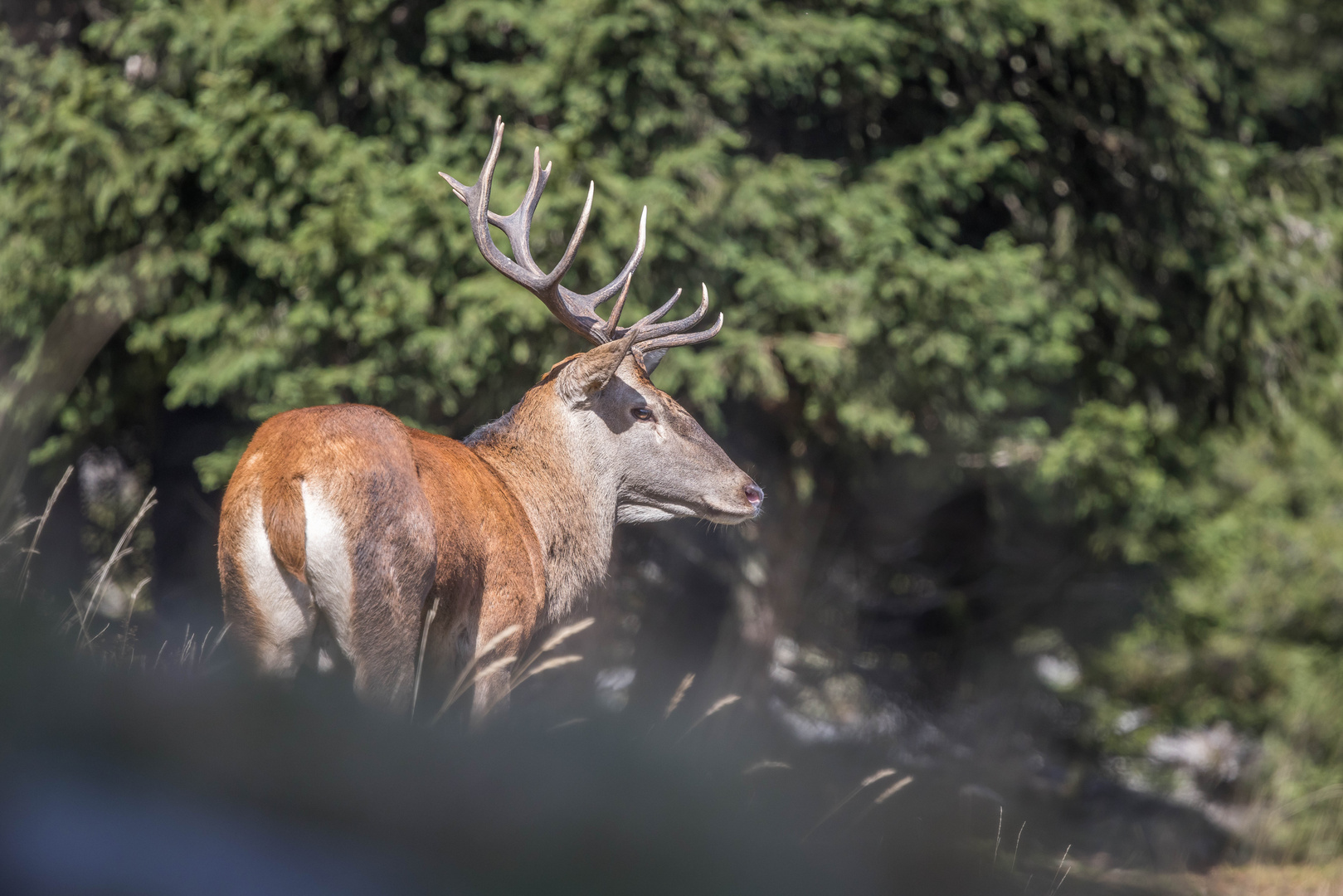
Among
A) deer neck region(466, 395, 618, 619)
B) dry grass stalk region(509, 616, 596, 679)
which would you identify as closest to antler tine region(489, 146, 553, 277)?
deer neck region(466, 395, 618, 619)

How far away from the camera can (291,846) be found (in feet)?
7.03

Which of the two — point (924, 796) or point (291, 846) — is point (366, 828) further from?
point (924, 796)

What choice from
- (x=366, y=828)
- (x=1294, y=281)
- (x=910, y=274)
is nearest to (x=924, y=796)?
(x=910, y=274)

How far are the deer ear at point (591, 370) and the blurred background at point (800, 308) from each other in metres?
1.69

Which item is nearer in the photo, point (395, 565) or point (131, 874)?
point (131, 874)

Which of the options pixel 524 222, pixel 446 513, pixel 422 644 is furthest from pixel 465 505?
pixel 524 222

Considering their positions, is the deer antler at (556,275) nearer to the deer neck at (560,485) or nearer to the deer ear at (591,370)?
the deer ear at (591,370)

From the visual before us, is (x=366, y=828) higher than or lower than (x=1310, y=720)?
higher

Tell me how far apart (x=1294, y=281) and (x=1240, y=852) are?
16.3 ft

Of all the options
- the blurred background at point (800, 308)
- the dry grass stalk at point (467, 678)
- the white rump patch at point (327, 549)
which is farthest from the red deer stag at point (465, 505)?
the blurred background at point (800, 308)

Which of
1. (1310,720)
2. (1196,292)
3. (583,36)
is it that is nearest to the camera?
(583,36)

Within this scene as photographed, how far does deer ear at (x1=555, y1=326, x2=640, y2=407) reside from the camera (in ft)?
13.4

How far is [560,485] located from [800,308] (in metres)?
4.09

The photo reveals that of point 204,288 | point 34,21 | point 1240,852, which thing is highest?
point 34,21
